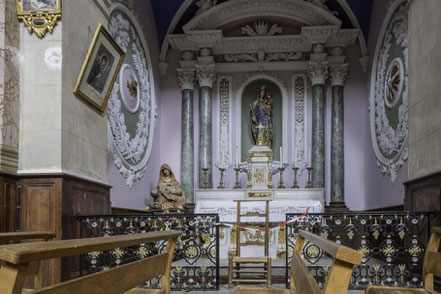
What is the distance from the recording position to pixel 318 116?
942 centimetres

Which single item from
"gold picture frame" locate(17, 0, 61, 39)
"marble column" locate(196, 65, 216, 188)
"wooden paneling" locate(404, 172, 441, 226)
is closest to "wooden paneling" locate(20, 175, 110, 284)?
"gold picture frame" locate(17, 0, 61, 39)

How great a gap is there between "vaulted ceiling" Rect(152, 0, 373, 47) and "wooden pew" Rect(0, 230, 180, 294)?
788 centimetres

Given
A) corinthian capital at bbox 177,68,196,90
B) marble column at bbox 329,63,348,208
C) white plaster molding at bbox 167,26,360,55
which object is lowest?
marble column at bbox 329,63,348,208

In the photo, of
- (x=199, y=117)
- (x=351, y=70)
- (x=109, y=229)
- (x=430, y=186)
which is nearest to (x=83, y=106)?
(x=109, y=229)

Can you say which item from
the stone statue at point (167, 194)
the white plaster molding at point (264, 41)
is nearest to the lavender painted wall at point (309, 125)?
the white plaster molding at point (264, 41)

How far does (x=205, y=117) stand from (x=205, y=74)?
96 centimetres

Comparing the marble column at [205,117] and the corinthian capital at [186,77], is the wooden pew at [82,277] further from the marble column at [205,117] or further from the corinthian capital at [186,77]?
the corinthian capital at [186,77]

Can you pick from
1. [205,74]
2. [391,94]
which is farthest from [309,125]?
[205,74]

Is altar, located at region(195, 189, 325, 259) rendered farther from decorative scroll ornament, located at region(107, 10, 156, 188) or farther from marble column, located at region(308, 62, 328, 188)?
decorative scroll ornament, located at region(107, 10, 156, 188)

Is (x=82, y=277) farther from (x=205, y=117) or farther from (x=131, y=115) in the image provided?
(x=205, y=117)

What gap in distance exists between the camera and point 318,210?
7.36 metres

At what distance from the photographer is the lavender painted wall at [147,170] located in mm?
7000

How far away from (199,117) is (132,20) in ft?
9.12

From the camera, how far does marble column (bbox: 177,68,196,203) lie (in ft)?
31.5
